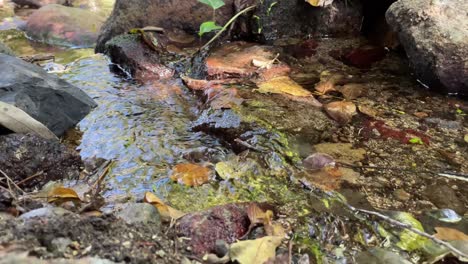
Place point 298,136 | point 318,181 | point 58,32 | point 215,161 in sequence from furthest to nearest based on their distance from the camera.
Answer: point 58,32 < point 298,136 < point 215,161 < point 318,181

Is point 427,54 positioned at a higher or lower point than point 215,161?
higher

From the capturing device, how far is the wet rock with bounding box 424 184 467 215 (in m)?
1.92

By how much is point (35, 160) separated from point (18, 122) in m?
0.27

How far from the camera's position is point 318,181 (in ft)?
6.75

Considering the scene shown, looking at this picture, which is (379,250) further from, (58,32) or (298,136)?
(58,32)

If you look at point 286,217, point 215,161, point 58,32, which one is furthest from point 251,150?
point 58,32

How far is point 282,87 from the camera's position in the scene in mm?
3000

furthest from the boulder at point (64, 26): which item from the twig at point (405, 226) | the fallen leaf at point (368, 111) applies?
the twig at point (405, 226)

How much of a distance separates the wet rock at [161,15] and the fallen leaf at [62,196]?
260 centimetres

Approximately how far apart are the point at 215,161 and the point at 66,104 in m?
1.10

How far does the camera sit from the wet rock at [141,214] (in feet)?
5.23

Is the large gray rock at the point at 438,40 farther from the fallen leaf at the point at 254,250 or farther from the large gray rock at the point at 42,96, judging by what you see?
the large gray rock at the point at 42,96

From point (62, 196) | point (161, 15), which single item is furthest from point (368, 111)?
point (161, 15)

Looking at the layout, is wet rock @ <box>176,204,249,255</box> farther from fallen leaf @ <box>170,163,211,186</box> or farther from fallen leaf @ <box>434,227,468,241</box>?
fallen leaf @ <box>434,227,468,241</box>
